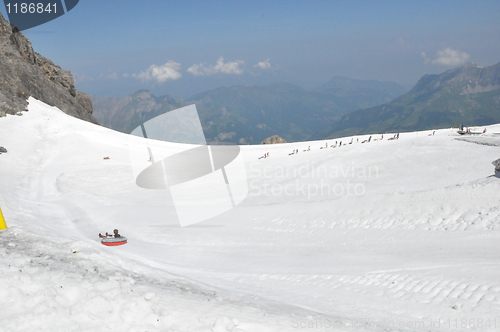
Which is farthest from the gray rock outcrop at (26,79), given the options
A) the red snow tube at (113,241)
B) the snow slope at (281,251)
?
the red snow tube at (113,241)

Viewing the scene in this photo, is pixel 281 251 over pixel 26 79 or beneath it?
beneath

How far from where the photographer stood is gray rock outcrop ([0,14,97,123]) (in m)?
49.6

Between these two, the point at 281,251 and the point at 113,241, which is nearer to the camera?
the point at 281,251

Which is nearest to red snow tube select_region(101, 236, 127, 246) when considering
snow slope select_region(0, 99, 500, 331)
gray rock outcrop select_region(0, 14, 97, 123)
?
snow slope select_region(0, 99, 500, 331)

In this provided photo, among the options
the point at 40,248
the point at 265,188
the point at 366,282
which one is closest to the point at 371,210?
the point at 366,282

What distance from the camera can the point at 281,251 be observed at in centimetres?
1541

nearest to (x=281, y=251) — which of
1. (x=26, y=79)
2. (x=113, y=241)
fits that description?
(x=113, y=241)

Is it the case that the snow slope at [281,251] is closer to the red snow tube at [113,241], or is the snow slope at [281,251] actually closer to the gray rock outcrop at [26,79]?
the red snow tube at [113,241]

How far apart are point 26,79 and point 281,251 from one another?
191 feet

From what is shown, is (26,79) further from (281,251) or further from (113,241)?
(281,251)

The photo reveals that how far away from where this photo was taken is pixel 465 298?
9.24m

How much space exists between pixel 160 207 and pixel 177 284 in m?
15.2

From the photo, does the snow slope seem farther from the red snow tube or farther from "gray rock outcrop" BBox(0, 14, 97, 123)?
"gray rock outcrop" BBox(0, 14, 97, 123)

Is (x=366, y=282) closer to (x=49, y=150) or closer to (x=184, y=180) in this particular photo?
(x=184, y=180)
